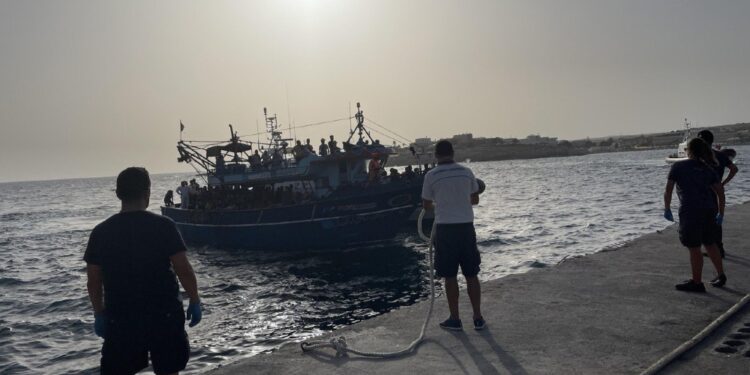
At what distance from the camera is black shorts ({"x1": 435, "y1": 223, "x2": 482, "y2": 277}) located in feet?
18.1

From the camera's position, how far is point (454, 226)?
18.1 feet

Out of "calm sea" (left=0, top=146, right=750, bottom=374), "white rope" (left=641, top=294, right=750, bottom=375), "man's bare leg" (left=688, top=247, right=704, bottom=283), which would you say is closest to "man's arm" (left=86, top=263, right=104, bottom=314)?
"calm sea" (left=0, top=146, right=750, bottom=374)

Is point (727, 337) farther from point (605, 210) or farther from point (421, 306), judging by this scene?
point (605, 210)

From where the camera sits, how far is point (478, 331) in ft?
17.9

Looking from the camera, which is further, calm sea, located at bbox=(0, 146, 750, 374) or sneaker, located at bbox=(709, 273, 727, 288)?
calm sea, located at bbox=(0, 146, 750, 374)

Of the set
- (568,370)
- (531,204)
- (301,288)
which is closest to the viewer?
(568,370)

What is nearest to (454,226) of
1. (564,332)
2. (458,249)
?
(458,249)

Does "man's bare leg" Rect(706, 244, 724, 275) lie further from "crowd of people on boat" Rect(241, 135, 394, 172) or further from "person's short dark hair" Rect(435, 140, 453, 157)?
"crowd of people on boat" Rect(241, 135, 394, 172)

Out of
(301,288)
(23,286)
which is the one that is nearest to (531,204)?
(301,288)

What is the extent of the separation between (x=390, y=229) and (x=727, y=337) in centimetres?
1901

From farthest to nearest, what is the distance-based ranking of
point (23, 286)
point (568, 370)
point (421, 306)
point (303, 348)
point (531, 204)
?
point (531, 204)
point (23, 286)
point (421, 306)
point (303, 348)
point (568, 370)

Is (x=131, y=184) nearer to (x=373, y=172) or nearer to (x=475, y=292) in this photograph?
(x=475, y=292)

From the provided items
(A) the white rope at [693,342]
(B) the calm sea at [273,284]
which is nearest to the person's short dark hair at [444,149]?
(B) the calm sea at [273,284]

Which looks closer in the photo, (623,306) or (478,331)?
(478,331)
